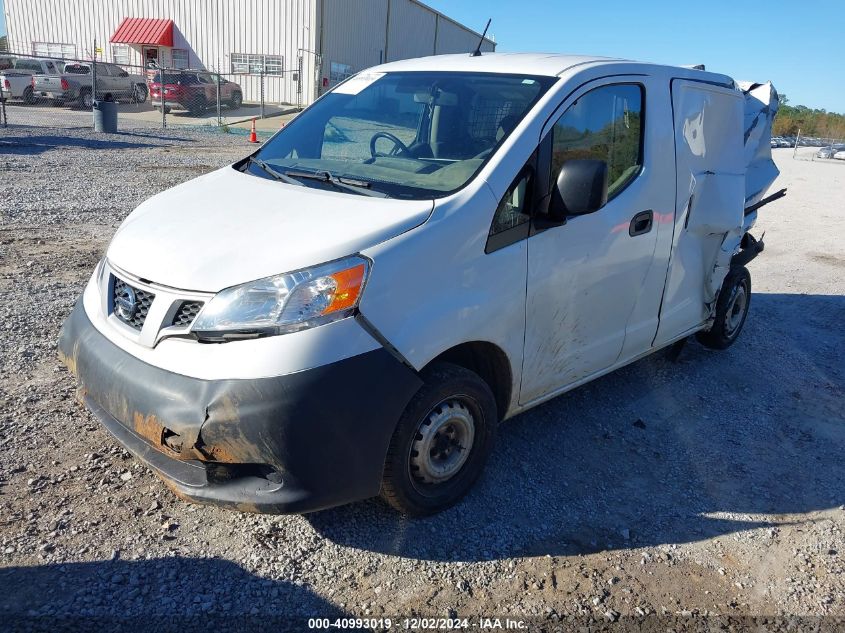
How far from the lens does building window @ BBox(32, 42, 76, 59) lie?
39938 millimetres

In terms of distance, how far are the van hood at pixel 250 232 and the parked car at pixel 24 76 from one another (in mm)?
29564

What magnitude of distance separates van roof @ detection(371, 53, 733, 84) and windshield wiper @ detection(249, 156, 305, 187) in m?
0.99

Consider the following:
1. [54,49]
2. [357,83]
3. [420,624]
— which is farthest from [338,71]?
[420,624]

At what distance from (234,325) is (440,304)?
86 cm

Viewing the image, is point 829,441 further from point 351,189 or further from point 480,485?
point 351,189

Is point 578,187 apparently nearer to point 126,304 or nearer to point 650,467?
point 650,467

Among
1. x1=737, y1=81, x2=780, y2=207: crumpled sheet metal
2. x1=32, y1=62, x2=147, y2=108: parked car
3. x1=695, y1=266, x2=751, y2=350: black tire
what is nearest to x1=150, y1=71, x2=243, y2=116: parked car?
x1=32, y1=62, x2=147, y2=108: parked car

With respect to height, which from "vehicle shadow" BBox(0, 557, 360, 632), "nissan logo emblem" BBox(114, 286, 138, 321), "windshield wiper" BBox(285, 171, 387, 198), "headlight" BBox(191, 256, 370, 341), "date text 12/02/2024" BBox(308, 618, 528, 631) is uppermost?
"windshield wiper" BBox(285, 171, 387, 198)

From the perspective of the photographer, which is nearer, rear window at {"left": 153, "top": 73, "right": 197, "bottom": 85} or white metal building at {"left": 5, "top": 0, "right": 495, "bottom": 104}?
rear window at {"left": 153, "top": 73, "right": 197, "bottom": 85}

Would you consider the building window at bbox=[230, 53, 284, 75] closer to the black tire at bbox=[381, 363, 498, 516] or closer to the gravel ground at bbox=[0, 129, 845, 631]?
the gravel ground at bbox=[0, 129, 845, 631]

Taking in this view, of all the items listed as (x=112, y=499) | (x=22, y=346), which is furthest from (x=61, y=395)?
(x=112, y=499)

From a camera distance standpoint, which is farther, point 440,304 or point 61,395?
point 61,395

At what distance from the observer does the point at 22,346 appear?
4.84 metres

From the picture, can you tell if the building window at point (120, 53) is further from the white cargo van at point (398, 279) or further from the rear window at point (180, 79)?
the white cargo van at point (398, 279)
